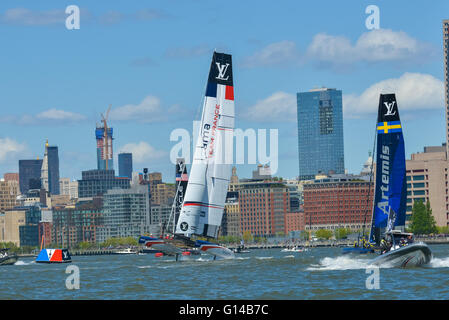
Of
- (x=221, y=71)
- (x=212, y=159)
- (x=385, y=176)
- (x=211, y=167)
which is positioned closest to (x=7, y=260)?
(x=211, y=167)

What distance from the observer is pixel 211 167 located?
300ft

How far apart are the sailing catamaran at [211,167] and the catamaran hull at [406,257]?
30.4 metres

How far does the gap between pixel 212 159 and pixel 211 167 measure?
40.4 inches

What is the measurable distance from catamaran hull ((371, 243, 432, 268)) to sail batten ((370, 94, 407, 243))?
9.50 meters

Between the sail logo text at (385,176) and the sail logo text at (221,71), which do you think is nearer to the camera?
the sail logo text at (385,176)

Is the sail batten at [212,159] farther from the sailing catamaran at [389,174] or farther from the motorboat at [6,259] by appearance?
the motorboat at [6,259]

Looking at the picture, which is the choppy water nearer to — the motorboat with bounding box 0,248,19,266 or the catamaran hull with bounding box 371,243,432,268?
the catamaran hull with bounding box 371,243,432,268

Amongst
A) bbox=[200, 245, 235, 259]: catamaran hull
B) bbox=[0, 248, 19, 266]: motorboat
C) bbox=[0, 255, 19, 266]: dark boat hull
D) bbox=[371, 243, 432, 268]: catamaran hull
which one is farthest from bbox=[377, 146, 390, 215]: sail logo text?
bbox=[0, 255, 19, 266]: dark boat hull

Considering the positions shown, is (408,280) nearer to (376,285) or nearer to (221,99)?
(376,285)

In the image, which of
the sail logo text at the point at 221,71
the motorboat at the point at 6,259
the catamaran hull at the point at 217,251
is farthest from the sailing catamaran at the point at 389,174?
the motorboat at the point at 6,259

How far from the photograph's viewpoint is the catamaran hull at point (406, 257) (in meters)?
60.7
